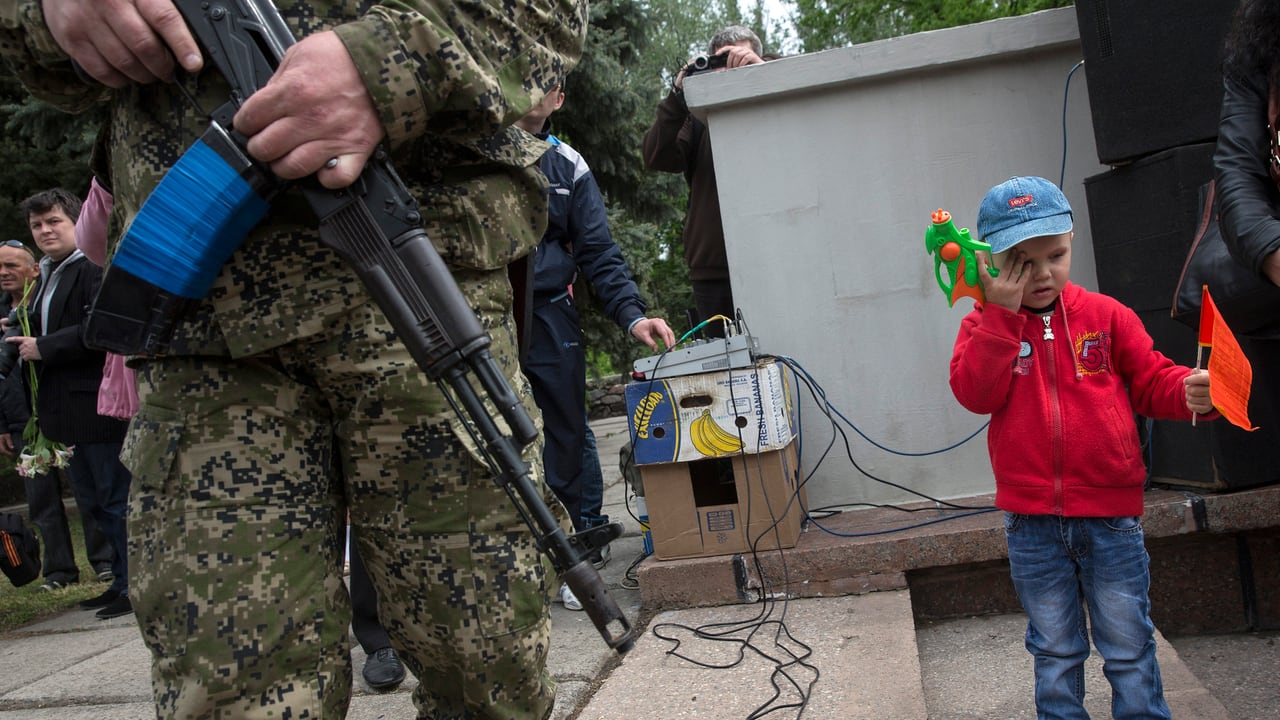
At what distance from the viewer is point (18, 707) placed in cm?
328

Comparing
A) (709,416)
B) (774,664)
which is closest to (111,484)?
(709,416)

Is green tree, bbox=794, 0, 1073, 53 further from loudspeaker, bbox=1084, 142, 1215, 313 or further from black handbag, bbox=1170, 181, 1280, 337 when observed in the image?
black handbag, bbox=1170, 181, 1280, 337

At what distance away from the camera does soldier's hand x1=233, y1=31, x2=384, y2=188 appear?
1.28 m

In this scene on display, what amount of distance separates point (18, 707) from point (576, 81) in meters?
6.82

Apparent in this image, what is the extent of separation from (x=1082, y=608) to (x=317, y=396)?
180 centimetres

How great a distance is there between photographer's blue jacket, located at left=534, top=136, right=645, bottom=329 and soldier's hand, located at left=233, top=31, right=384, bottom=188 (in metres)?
2.50

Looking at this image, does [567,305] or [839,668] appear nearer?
[839,668]

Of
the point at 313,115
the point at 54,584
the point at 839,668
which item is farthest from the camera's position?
the point at 54,584

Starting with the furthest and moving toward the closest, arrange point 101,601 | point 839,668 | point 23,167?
point 23,167 < point 101,601 < point 839,668

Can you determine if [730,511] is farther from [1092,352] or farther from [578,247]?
[1092,352]

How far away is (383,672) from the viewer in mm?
3014

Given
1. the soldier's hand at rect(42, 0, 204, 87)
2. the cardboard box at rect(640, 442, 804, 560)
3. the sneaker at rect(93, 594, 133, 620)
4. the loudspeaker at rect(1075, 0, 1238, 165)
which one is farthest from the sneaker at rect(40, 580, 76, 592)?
the loudspeaker at rect(1075, 0, 1238, 165)

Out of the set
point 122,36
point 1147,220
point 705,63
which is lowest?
point 1147,220

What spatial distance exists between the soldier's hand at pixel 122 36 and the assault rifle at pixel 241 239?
0.17 ft
